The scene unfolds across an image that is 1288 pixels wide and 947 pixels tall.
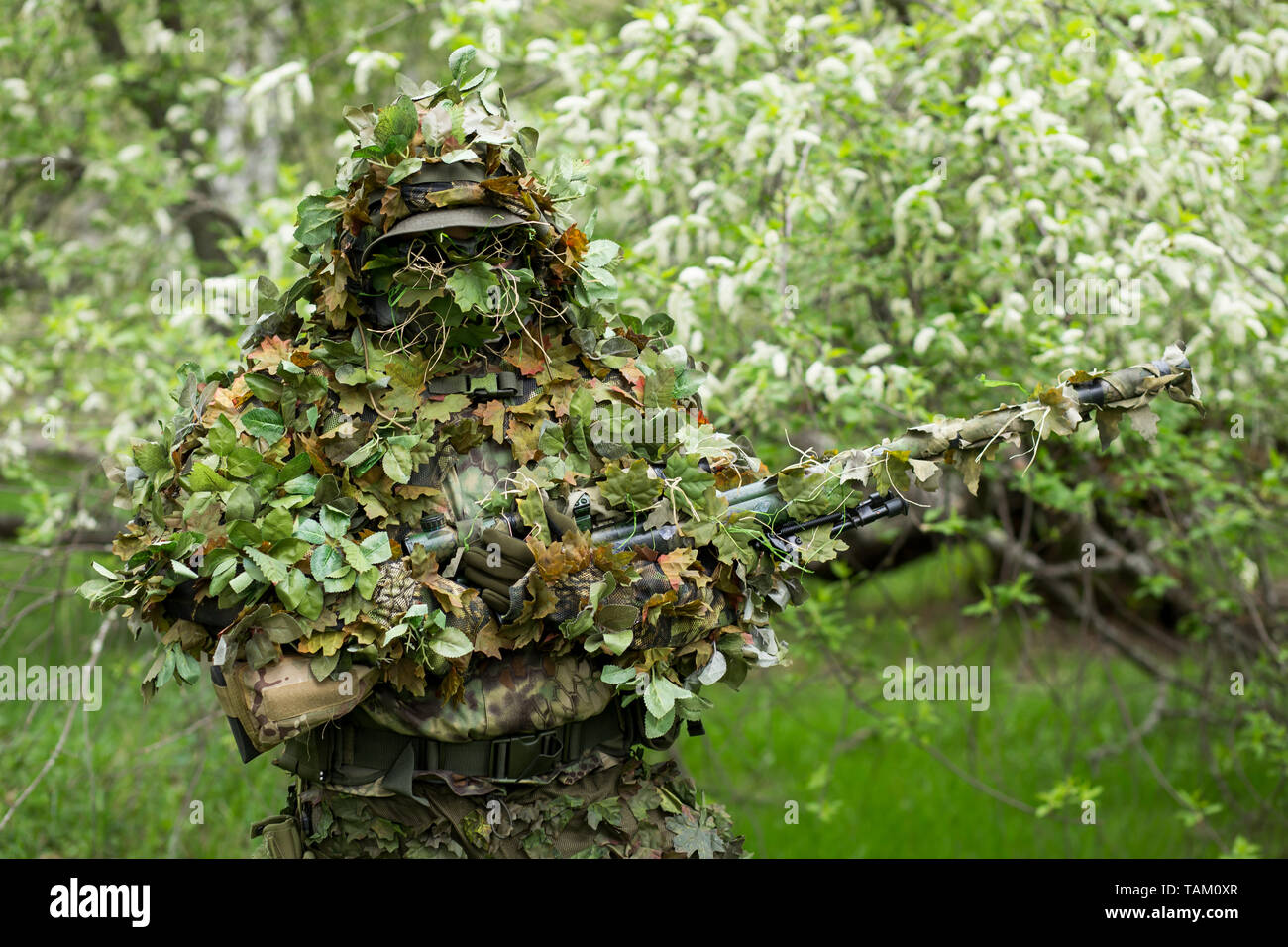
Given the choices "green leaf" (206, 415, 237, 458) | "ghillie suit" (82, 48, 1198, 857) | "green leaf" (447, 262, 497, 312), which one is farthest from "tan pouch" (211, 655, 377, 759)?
"green leaf" (447, 262, 497, 312)

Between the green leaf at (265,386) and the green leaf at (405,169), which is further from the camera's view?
the green leaf at (265,386)

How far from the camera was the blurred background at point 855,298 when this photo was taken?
4.27 m

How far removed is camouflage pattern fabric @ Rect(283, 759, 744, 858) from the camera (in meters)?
2.92

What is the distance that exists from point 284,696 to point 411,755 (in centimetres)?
40

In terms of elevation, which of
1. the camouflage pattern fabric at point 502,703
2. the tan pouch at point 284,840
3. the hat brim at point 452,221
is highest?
the hat brim at point 452,221

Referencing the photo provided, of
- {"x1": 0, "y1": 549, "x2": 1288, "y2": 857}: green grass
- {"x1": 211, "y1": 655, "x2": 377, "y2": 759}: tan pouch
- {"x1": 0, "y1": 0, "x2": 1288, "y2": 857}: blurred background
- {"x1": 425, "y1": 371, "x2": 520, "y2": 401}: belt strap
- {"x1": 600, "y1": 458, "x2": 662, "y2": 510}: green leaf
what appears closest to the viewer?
{"x1": 211, "y1": 655, "x2": 377, "y2": 759}: tan pouch

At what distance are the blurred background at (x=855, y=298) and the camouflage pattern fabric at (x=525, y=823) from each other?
2.31 ft

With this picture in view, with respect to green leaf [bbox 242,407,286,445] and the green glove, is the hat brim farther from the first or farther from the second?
the green glove

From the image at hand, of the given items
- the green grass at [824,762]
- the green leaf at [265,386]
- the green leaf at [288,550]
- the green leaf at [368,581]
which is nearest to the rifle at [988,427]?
the green leaf at [368,581]

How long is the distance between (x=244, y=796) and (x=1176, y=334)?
4.64 metres

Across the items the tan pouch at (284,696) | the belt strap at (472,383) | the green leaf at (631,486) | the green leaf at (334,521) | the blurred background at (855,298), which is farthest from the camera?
the blurred background at (855,298)

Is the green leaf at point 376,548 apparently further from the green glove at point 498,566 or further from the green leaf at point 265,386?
the green leaf at point 265,386

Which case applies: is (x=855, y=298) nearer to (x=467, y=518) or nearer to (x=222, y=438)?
(x=467, y=518)

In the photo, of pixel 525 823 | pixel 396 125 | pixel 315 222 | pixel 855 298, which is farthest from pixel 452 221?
pixel 855 298
